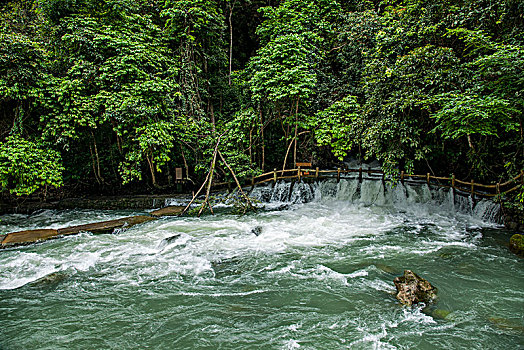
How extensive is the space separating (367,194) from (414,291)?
8.36m

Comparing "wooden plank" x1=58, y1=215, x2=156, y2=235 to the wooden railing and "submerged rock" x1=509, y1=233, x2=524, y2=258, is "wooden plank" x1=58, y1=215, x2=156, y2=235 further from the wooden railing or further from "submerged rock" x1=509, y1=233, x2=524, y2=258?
"submerged rock" x1=509, y1=233, x2=524, y2=258

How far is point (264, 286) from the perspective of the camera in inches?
212

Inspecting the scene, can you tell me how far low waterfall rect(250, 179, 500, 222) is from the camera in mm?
10711

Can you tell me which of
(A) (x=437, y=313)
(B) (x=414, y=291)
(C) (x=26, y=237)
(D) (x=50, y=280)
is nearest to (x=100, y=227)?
(C) (x=26, y=237)

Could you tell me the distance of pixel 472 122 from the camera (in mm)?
7305

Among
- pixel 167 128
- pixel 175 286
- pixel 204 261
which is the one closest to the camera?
pixel 175 286

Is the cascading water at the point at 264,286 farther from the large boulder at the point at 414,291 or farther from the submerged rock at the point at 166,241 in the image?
the large boulder at the point at 414,291

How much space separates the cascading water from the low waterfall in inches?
42.2

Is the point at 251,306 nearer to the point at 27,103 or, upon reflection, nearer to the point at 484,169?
the point at 484,169

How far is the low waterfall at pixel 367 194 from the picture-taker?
10.7 meters

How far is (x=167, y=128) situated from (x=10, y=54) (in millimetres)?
5407

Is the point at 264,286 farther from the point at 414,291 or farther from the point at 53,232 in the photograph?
the point at 53,232

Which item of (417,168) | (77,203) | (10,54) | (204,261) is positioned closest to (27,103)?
(10,54)

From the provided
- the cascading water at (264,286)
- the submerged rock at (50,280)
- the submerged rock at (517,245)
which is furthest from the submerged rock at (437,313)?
the submerged rock at (50,280)
